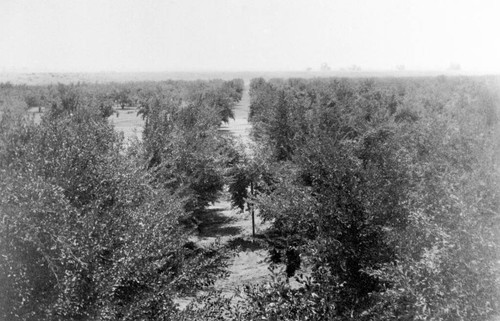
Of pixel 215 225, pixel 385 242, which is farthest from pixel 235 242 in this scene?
pixel 385 242

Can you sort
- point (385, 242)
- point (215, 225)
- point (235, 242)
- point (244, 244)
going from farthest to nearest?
point (215, 225), point (235, 242), point (244, 244), point (385, 242)

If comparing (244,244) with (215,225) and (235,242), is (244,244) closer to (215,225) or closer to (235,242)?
(235,242)

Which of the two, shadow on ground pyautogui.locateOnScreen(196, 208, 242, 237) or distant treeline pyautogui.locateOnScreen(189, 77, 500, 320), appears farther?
shadow on ground pyautogui.locateOnScreen(196, 208, 242, 237)

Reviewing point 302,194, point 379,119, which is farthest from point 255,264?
point 379,119

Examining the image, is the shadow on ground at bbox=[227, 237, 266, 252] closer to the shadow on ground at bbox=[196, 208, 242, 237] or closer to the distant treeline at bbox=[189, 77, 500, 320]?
the shadow on ground at bbox=[196, 208, 242, 237]

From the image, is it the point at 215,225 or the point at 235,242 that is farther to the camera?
the point at 215,225

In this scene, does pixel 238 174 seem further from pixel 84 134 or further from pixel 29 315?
pixel 29 315

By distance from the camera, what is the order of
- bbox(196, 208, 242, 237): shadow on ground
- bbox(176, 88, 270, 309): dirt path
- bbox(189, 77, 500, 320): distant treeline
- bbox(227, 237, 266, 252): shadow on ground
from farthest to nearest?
bbox(196, 208, 242, 237): shadow on ground < bbox(227, 237, 266, 252): shadow on ground < bbox(176, 88, 270, 309): dirt path < bbox(189, 77, 500, 320): distant treeline

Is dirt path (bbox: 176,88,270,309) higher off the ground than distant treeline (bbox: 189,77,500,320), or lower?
lower

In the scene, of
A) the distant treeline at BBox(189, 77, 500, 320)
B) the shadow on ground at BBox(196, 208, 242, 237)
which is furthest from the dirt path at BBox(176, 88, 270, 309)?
the distant treeline at BBox(189, 77, 500, 320)

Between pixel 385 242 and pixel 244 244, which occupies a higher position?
pixel 385 242

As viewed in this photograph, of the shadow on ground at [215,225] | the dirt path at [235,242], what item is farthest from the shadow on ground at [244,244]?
the shadow on ground at [215,225]
